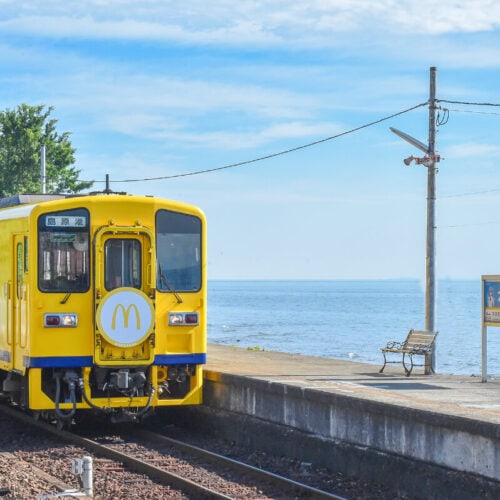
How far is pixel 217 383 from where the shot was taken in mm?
15281

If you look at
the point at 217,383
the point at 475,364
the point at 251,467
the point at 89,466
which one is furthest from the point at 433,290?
the point at 475,364

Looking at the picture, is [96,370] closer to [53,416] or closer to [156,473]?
[53,416]

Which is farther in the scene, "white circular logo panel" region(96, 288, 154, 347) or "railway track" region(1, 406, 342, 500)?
"white circular logo panel" region(96, 288, 154, 347)

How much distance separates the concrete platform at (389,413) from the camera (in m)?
10.1

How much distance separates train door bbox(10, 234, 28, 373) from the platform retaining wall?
274cm

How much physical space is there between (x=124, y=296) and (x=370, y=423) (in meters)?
3.78

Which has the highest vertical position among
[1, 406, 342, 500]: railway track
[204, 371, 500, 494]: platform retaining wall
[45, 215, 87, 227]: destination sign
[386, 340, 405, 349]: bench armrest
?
[45, 215, 87, 227]: destination sign

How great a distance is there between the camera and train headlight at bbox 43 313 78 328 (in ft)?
44.9

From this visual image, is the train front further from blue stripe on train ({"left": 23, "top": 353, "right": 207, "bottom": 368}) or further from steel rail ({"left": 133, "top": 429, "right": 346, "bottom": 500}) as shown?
steel rail ({"left": 133, "top": 429, "right": 346, "bottom": 500})

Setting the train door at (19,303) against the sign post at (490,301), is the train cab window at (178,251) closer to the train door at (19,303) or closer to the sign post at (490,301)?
the train door at (19,303)

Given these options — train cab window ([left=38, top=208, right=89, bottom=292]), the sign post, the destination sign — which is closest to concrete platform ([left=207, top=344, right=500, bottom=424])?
the sign post

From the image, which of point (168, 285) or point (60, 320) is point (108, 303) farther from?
point (168, 285)

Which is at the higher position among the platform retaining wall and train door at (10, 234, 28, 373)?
train door at (10, 234, 28, 373)

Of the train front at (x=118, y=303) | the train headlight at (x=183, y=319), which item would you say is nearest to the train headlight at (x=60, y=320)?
the train front at (x=118, y=303)
